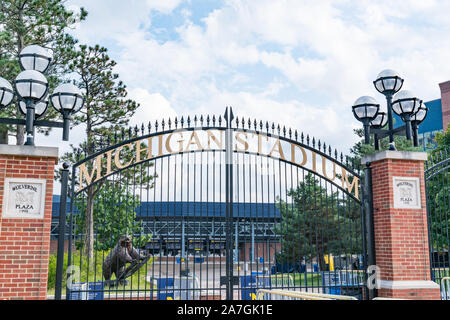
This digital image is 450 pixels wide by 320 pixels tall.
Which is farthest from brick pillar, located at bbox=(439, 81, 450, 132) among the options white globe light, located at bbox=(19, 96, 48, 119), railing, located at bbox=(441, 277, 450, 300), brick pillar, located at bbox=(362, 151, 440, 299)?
white globe light, located at bbox=(19, 96, 48, 119)

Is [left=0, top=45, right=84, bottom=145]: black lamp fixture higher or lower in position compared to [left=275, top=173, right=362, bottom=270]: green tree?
higher

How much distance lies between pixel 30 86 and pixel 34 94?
0.13m

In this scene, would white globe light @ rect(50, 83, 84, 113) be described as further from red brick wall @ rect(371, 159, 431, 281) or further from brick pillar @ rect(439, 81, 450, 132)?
brick pillar @ rect(439, 81, 450, 132)

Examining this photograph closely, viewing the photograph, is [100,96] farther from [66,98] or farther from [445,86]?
[445,86]

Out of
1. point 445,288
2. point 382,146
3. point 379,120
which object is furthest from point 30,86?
point 382,146

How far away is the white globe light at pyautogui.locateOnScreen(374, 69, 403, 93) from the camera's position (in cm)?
883

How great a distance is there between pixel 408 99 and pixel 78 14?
41.6 ft

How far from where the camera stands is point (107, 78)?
1798 cm

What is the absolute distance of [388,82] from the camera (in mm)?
8859

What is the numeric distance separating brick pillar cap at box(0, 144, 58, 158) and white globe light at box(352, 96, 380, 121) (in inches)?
224

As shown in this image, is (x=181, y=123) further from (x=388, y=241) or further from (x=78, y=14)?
(x=78, y=14)

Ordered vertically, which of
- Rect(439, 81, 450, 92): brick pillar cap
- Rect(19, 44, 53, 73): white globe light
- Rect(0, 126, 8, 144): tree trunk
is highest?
Rect(439, 81, 450, 92): brick pillar cap

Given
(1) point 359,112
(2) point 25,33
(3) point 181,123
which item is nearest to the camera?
(3) point 181,123
